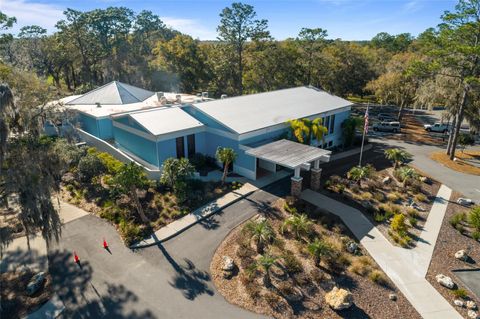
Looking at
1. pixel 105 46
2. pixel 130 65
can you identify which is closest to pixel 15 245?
pixel 130 65

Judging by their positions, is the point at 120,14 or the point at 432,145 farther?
the point at 120,14

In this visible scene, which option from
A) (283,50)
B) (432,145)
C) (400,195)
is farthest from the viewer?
(283,50)

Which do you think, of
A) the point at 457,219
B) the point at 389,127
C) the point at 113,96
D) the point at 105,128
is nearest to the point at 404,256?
the point at 457,219

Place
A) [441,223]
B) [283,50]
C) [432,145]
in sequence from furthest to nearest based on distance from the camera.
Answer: [283,50] < [432,145] < [441,223]

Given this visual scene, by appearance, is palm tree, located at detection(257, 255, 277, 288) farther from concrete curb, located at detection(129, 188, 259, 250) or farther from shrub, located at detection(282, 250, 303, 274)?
concrete curb, located at detection(129, 188, 259, 250)

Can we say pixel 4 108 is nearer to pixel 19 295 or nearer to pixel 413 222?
pixel 19 295

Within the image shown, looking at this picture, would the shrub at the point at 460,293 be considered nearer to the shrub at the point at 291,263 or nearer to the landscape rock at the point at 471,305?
the landscape rock at the point at 471,305

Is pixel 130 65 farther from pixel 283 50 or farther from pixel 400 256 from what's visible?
pixel 400 256
